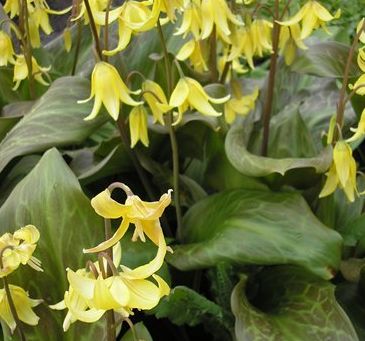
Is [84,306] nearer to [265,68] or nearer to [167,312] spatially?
[167,312]

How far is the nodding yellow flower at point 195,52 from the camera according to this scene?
1.71 meters

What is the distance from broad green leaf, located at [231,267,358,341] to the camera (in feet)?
4.48

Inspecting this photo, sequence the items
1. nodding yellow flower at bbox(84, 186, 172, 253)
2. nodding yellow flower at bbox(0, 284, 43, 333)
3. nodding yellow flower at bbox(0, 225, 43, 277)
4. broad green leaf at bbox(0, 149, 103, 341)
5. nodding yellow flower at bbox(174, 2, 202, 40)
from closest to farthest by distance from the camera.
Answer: nodding yellow flower at bbox(84, 186, 172, 253), nodding yellow flower at bbox(0, 225, 43, 277), nodding yellow flower at bbox(0, 284, 43, 333), broad green leaf at bbox(0, 149, 103, 341), nodding yellow flower at bbox(174, 2, 202, 40)

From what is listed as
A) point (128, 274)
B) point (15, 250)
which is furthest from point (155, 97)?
point (128, 274)

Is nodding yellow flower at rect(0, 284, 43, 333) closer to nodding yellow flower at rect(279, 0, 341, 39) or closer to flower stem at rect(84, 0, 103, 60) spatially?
flower stem at rect(84, 0, 103, 60)

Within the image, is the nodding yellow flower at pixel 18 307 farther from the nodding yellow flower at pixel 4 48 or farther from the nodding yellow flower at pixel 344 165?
the nodding yellow flower at pixel 4 48

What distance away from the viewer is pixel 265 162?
58.9 inches

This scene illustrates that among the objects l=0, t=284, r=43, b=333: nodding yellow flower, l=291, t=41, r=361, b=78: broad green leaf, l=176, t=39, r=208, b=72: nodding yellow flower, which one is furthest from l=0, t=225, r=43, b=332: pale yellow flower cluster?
l=291, t=41, r=361, b=78: broad green leaf

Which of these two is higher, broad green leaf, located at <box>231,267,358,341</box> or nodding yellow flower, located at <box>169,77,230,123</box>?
nodding yellow flower, located at <box>169,77,230,123</box>

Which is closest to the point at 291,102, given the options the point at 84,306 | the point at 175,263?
the point at 175,263

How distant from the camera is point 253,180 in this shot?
1.66 metres

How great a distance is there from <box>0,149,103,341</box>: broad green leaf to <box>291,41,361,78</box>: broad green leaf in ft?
2.31

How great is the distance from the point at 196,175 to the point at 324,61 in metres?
0.44

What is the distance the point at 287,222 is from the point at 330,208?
243 millimetres
